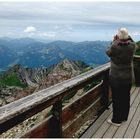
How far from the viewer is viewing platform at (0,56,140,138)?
429 centimetres

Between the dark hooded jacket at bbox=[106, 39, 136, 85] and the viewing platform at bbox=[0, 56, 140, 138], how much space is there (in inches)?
16.6

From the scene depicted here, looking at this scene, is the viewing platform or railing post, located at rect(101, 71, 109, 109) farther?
railing post, located at rect(101, 71, 109, 109)

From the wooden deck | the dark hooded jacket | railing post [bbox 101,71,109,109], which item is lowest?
the wooden deck

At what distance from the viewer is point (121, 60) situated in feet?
24.4

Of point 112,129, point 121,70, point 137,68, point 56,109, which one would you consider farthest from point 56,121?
point 137,68

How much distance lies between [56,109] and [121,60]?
2256mm

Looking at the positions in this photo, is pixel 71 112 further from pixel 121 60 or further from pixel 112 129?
pixel 121 60

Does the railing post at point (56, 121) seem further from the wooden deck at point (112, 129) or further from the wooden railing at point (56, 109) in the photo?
the wooden deck at point (112, 129)

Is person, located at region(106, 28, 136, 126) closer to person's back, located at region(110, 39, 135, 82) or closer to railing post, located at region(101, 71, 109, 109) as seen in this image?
person's back, located at region(110, 39, 135, 82)

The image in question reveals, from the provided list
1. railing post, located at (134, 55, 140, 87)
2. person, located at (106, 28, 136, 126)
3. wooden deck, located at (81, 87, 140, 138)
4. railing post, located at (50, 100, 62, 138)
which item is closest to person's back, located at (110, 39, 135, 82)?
person, located at (106, 28, 136, 126)

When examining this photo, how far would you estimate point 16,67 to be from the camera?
8288 centimetres

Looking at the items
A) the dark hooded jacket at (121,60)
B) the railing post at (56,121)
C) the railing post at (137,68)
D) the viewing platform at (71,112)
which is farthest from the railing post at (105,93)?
the railing post at (137,68)

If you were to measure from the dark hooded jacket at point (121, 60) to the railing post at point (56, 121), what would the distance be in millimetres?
→ 2099

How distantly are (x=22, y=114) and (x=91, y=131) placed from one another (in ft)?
10.1
